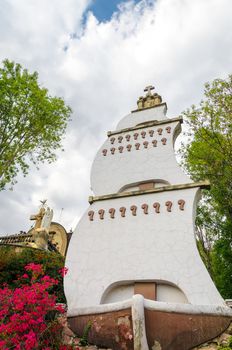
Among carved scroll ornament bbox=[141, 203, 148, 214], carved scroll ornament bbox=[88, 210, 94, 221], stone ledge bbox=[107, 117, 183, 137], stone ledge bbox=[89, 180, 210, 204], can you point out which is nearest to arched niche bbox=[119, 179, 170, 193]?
stone ledge bbox=[89, 180, 210, 204]

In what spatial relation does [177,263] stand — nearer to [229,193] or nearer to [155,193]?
[155,193]

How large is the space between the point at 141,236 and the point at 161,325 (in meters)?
2.08

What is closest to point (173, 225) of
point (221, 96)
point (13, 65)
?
point (221, 96)

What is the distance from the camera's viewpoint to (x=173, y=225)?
6.09 metres

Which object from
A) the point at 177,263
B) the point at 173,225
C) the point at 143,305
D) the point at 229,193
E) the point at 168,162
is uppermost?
the point at 229,193

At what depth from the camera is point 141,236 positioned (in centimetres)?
628

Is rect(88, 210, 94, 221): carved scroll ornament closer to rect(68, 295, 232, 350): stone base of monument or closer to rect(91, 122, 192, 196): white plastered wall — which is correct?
rect(91, 122, 192, 196): white plastered wall

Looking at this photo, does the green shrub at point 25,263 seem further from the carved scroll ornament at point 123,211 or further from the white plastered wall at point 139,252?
the carved scroll ornament at point 123,211

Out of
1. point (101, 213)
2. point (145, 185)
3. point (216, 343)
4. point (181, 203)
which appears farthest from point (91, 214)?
point (216, 343)

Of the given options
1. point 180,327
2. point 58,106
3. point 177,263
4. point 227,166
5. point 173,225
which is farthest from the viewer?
point 58,106

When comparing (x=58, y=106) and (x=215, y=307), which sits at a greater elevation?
(x=58, y=106)

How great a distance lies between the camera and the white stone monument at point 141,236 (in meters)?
5.58

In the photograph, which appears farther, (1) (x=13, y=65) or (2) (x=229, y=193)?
(1) (x=13, y=65)

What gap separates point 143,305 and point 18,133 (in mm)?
9789
